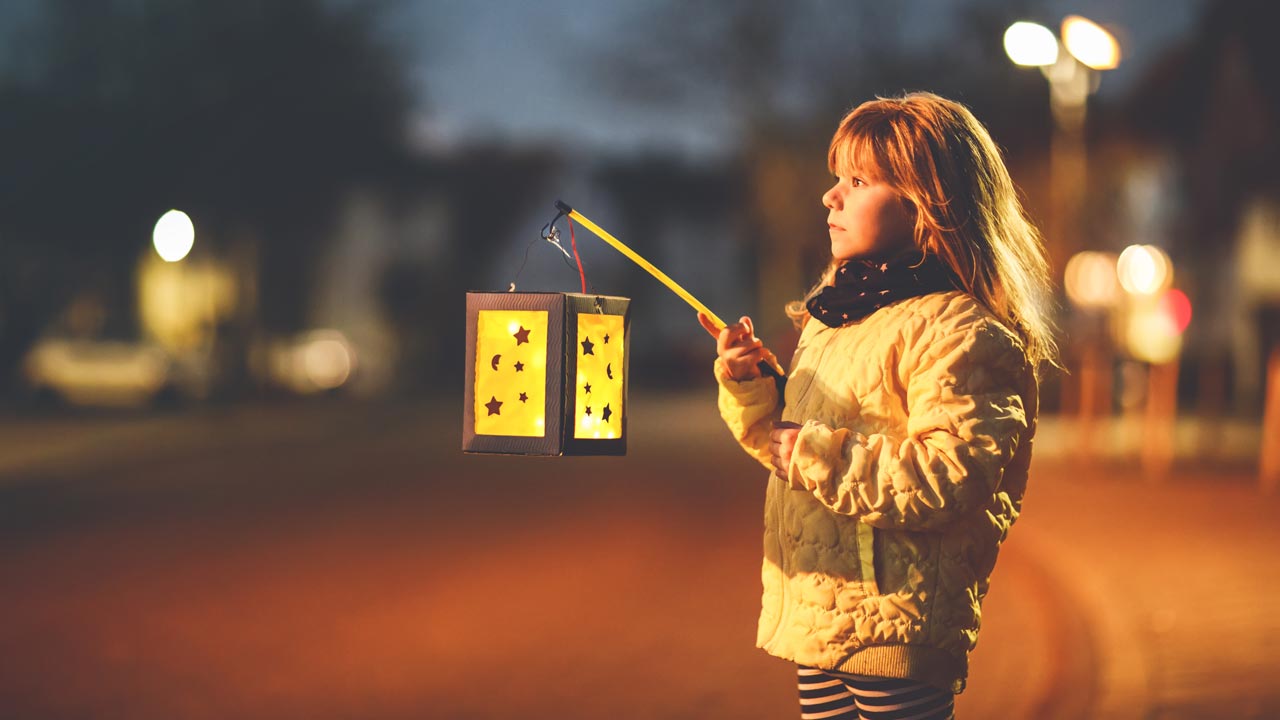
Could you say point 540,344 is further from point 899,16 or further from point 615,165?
point 615,165

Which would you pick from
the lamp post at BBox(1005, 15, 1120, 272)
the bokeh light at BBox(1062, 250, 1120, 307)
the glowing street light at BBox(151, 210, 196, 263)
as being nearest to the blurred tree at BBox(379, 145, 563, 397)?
the bokeh light at BBox(1062, 250, 1120, 307)

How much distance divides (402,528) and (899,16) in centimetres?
3291

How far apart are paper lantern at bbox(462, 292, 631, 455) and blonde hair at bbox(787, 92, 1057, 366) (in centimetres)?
58

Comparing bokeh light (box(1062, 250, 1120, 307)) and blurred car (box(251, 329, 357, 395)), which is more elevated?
bokeh light (box(1062, 250, 1120, 307))

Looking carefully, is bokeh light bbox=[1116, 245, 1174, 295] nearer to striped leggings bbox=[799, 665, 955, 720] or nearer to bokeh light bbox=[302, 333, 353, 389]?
bokeh light bbox=[302, 333, 353, 389]

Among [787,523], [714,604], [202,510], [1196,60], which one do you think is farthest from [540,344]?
[1196,60]

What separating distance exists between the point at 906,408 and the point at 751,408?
0.34 metres

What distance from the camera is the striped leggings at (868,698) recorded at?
2.71 metres

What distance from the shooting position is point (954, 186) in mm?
2629

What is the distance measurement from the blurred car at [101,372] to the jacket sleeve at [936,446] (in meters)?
29.1

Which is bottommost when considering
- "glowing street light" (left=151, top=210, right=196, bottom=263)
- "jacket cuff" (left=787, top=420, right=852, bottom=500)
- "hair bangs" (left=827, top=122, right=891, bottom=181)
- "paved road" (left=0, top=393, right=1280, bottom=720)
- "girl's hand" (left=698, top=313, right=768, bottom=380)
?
"paved road" (left=0, top=393, right=1280, bottom=720)

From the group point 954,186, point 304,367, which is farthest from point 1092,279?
point 954,186

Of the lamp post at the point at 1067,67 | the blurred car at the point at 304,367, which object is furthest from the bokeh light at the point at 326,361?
the lamp post at the point at 1067,67

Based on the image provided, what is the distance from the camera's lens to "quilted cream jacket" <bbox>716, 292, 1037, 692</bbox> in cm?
251
